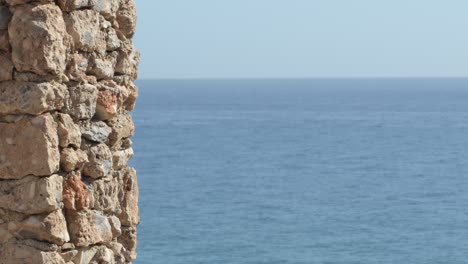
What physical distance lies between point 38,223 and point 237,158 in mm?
66734

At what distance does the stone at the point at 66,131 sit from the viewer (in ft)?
14.9

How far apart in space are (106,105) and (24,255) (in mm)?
843

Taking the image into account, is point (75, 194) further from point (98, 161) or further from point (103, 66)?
point (103, 66)

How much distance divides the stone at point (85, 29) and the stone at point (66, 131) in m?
0.34

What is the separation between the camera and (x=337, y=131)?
296ft

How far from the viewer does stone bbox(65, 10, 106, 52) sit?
15.2 ft

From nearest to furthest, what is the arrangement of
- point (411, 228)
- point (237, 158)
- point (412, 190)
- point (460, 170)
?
point (411, 228)
point (412, 190)
point (460, 170)
point (237, 158)

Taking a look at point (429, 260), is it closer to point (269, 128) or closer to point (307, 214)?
point (307, 214)

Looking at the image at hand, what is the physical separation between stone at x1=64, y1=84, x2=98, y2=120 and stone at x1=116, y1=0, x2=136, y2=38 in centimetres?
58

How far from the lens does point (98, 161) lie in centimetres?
487

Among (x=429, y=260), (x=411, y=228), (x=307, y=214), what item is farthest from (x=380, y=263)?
(x=307, y=214)

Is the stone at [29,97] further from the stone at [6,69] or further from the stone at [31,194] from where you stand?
the stone at [31,194]

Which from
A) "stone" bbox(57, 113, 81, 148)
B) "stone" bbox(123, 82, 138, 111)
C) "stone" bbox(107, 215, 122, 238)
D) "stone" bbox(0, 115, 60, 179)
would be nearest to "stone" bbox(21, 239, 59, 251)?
"stone" bbox(0, 115, 60, 179)

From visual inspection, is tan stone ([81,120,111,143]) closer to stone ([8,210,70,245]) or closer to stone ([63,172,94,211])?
stone ([63,172,94,211])
